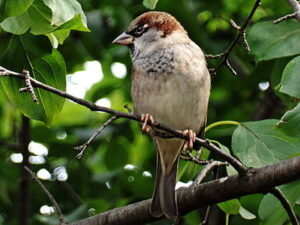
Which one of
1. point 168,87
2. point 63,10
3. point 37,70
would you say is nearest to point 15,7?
point 63,10

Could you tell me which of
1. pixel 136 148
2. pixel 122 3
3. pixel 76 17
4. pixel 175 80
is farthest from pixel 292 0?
pixel 136 148

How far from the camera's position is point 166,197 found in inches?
134

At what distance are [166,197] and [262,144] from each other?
54 cm

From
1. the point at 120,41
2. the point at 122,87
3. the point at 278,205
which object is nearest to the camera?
the point at 278,205

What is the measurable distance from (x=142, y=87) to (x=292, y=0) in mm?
908

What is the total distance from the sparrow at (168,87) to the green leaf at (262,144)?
0.96 feet

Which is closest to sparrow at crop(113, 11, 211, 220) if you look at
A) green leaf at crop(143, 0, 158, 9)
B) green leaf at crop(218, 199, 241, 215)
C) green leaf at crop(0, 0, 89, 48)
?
green leaf at crop(218, 199, 241, 215)

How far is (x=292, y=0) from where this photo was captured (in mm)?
3062

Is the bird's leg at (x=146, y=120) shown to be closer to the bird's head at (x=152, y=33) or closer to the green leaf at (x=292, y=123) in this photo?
the green leaf at (x=292, y=123)

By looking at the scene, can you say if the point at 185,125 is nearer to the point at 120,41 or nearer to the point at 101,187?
the point at 120,41

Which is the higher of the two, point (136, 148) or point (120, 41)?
point (120, 41)

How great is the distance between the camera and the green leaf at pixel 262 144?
10.0ft

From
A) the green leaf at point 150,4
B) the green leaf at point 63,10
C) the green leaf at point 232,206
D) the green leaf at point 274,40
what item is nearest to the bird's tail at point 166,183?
the green leaf at point 232,206

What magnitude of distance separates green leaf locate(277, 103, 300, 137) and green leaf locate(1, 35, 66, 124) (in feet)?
2.85
